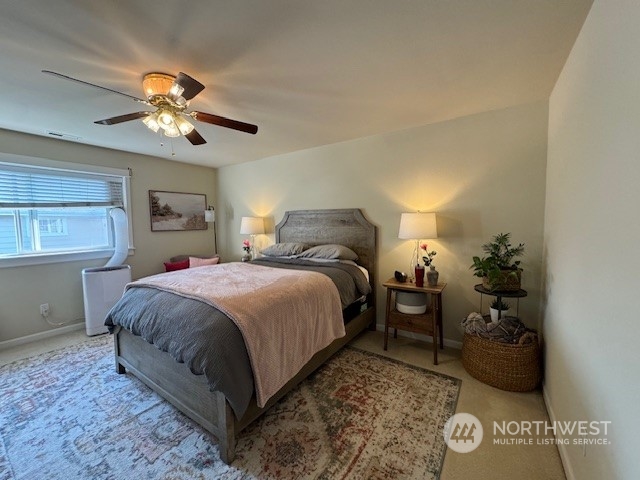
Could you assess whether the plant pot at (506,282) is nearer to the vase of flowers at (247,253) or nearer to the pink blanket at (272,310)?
the pink blanket at (272,310)

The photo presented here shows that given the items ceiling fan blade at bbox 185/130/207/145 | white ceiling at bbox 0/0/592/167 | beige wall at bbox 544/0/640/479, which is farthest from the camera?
ceiling fan blade at bbox 185/130/207/145

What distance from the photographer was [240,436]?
165 cm

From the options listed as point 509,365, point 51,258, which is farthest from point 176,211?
point 509,365

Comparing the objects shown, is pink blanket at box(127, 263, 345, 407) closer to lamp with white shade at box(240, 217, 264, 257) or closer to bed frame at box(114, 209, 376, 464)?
bed frame at box(114, 209, 376, 464)

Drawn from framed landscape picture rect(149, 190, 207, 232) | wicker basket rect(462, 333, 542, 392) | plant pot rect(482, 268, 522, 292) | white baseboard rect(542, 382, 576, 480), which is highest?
framed landscape picture rect(149, 190, 207, 232)

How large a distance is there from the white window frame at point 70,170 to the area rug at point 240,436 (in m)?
1.23

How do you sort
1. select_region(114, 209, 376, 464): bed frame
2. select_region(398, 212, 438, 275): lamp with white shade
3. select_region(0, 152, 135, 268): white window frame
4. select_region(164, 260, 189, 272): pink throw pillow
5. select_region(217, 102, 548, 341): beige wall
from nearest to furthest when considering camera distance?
select_region(114, 209, 376, 464): bed frame
select_region(217, 102, 548, 341): beige wall
select_region(398, 212, 438, 275): lamp with white shade
select_region(0, 152, 135, 268): white window frame
select_region(164, 260, 189, 272): pink throw pillow

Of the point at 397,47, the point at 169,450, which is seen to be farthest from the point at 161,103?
the point at 169,450

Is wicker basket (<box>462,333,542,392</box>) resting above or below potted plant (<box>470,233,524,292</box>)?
below

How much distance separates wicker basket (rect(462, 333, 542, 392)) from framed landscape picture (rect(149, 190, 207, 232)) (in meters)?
4.48

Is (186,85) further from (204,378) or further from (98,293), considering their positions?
(98,293)

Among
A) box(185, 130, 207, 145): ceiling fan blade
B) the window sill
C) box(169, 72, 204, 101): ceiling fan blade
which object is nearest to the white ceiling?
box(169, 72, 204, 101): ceiling fan blade

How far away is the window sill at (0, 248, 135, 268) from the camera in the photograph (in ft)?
9.39

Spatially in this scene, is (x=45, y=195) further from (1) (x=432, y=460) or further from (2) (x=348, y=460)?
(1) (x=432, y=460)
